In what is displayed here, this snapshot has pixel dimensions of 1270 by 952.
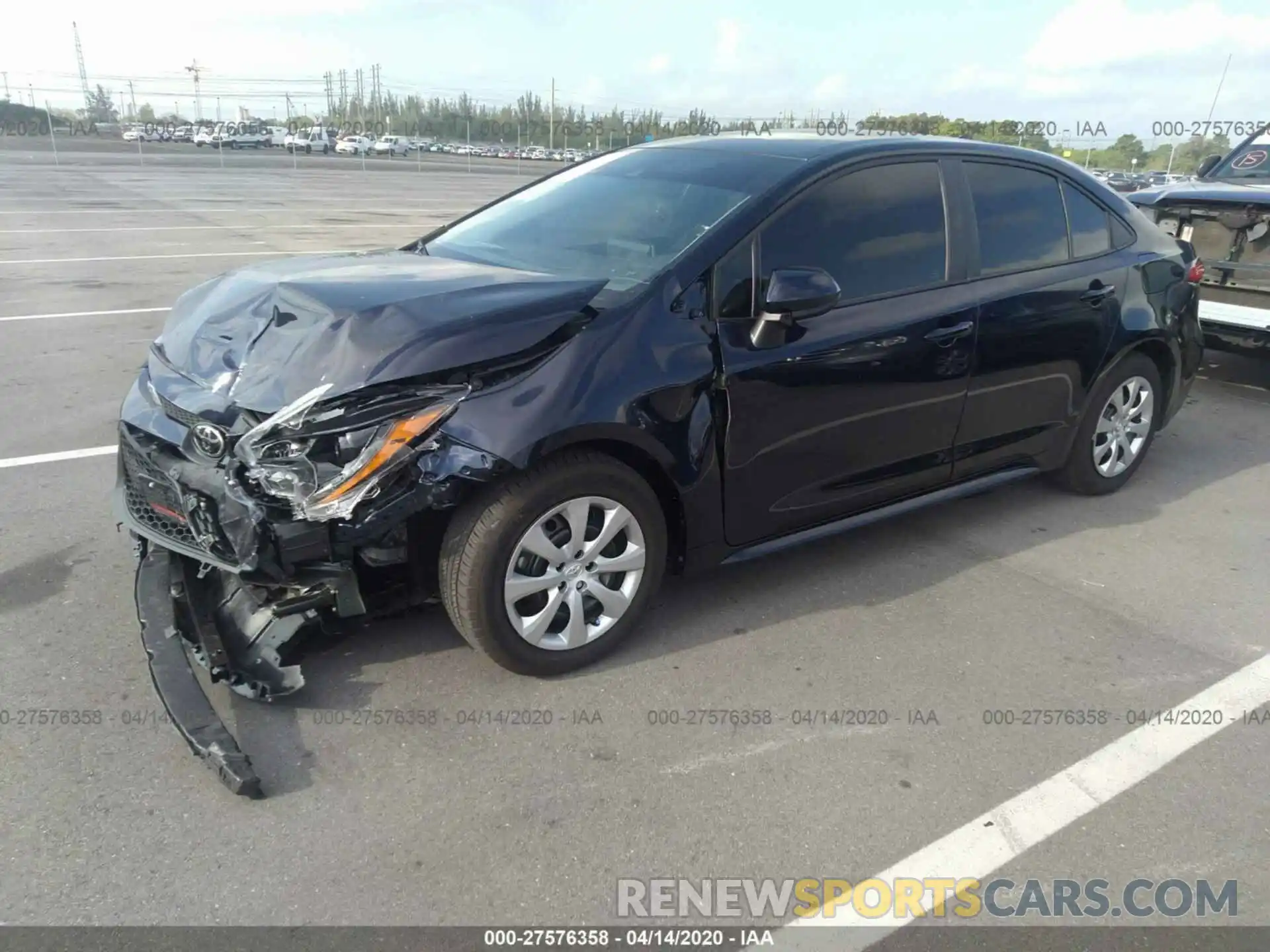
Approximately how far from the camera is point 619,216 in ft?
12.5

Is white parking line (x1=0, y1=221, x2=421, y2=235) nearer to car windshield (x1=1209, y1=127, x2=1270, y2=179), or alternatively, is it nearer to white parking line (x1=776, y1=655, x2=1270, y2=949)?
car windshield (x1=1209, y1=127, x2=1270, y2=179)

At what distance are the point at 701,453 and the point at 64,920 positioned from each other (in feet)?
7.28

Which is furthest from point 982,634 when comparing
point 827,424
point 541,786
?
point 541,786

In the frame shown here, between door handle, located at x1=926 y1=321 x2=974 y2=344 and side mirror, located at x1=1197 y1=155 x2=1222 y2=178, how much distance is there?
627 cm

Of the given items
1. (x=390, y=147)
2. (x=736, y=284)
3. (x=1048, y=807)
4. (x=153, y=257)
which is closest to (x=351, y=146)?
(x=390, y=147)

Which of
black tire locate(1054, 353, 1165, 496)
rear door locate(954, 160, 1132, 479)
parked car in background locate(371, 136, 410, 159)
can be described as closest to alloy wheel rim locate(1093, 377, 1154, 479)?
black tire locate(1054, 353, 1165, 496)

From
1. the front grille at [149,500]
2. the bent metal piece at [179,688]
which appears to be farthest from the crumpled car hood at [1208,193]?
the bent metal piece at [179,688]

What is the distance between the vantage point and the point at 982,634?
3688 millimetres

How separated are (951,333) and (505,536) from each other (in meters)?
2.14

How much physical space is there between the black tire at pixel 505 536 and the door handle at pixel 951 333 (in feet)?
4.89

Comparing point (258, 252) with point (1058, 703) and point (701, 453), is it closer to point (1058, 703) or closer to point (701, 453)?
point (701, 453)

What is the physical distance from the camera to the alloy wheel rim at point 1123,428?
495 centimetres

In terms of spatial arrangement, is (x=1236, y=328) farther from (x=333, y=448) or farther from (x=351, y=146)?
(x=351, y=146)

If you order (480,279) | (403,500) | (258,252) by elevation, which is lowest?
(258,252)
